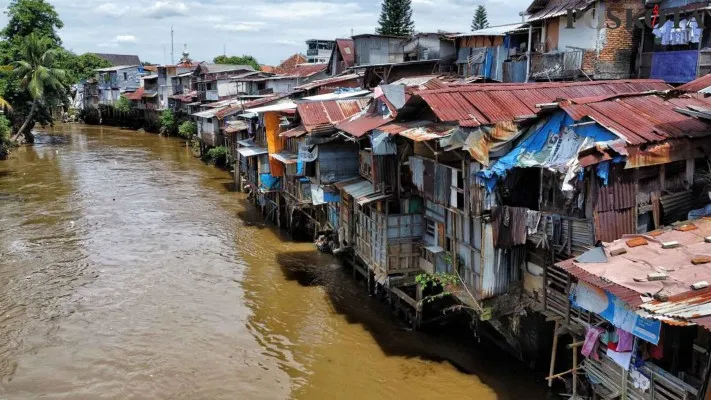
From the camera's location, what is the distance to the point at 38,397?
15.5 m

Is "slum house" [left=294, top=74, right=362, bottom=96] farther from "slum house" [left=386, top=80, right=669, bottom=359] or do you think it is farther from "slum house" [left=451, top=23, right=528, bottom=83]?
"slum house" [left=386, top=80, right=669, bottom=359]

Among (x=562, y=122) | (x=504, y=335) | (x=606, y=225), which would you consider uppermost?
(x=562, y=122)

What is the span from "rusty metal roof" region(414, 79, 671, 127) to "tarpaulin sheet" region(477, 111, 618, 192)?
2.25 ft

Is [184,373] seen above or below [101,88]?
below

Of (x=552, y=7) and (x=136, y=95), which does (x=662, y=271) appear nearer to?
(x=552, y=7)

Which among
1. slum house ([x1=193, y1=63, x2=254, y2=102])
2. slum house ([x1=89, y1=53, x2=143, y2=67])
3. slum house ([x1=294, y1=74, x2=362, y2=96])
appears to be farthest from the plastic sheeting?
slum house ([x1=89, y1=53, x2=143, y2=67])

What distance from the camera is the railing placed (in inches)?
835

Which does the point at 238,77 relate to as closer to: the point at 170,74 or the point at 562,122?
the point at 170,74

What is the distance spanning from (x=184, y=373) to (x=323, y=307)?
5.68 m

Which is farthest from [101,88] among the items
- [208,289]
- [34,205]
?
[208,289]

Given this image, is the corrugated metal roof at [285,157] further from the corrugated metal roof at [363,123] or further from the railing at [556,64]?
the railing at [556,64]

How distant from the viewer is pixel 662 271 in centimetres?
979

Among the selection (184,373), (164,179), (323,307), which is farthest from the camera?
(164,179)

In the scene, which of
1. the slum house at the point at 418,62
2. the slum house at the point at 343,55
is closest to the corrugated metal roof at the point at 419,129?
the slum house at the point at 418,62
